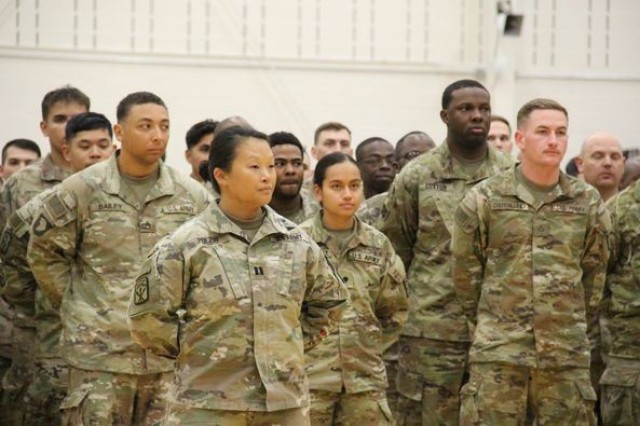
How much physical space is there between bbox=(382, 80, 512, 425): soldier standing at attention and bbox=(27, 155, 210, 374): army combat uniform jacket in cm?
157

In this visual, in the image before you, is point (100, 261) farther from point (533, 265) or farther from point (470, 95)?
point (470, 95)

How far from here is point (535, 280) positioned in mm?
6836

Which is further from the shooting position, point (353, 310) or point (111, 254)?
point (353, 310)

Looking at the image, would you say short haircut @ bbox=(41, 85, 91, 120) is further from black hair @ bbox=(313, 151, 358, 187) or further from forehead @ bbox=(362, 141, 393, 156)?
black hair @ bbox=(313, 151, 358, 187)

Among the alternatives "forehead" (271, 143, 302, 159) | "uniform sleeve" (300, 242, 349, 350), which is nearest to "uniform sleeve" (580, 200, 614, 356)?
"uniform sleeve" (300, 242, 349, 350)

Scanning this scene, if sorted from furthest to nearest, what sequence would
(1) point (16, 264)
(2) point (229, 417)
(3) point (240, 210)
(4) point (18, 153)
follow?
(4) point (18, 153)
(1) point (16, 264)
(3) point (240, 210)
(2) point (229, 417)

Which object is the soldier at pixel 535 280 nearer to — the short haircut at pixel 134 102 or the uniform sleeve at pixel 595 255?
the uniform sleeve at pixel 595 255

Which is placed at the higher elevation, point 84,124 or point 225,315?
point 84,124

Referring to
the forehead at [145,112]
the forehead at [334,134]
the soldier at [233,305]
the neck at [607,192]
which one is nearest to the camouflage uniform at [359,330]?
the forehead at [145,112]

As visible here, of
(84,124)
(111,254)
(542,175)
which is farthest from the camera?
(84,124)

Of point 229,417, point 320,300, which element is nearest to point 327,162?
point 320,300

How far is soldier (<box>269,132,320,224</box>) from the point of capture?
785 cm

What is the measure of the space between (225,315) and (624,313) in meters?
3.70

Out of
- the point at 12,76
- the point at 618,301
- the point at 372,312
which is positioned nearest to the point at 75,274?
the point at 372,312
